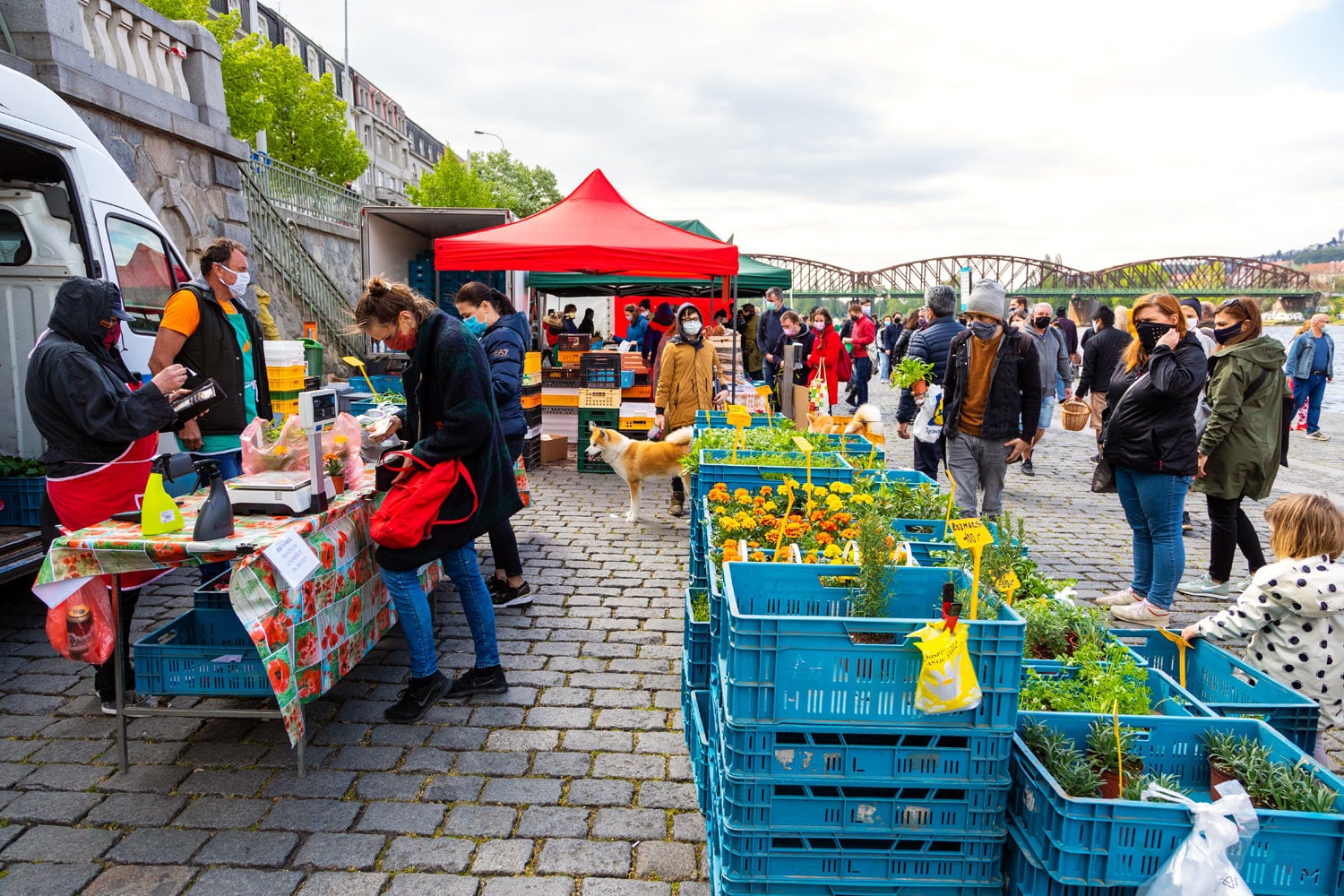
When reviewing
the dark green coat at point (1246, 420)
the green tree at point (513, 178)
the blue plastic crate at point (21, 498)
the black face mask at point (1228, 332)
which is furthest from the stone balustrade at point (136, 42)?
the green tree at point (513, 178)

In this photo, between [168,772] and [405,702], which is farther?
[405,702]

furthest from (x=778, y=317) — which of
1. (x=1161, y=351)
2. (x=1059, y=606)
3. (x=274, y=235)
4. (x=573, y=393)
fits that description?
(x=1059, y=606)

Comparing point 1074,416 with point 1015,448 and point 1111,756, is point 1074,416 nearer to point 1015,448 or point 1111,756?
point 1015,448

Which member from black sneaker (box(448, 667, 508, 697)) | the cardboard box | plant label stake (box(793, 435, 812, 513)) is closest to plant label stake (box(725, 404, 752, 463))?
plant label stake (box(793, 435, 812, 513))

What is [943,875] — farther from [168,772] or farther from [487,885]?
[168,772]

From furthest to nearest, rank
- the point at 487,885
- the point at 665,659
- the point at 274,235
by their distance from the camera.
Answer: the point at 274,235 → the point at 665,659 → the point at 487,885

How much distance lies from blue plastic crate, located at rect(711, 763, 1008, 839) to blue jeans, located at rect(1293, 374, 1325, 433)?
1437cm

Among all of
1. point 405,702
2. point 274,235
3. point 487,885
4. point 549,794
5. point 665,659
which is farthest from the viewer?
point 274,235

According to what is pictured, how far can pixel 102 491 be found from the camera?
13.0 feet

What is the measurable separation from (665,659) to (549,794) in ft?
4.65

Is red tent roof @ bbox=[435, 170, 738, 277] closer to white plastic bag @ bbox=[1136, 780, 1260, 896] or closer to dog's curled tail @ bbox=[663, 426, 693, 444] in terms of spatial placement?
dog's curled tail @ bbox=[663, 426, 693, 444]

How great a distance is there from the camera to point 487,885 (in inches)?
107

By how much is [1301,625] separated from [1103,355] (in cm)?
633

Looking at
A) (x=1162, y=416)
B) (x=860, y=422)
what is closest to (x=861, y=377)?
(x=860, y=422)
